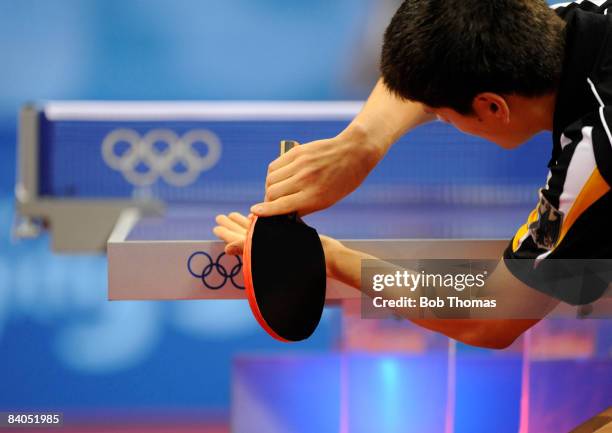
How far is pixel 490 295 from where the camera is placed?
1.41 metres

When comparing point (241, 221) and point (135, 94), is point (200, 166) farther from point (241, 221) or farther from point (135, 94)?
point (241, 221)

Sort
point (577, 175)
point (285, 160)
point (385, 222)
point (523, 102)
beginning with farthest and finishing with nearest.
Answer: point (385, 222) → point (285, 160) → point (523, 102) → point (577, 175)

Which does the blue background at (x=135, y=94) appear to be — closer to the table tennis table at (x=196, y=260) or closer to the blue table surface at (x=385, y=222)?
the blue table surface at (x=385, y=222)

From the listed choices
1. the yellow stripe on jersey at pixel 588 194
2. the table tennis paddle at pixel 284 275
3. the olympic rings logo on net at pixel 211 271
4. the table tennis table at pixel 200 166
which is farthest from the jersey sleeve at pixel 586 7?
the table tennis table at pixel 200 166

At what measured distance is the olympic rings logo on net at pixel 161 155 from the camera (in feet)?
11.0

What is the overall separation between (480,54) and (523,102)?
0.36 feet

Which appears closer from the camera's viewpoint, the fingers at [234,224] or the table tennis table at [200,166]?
the fingers at [234,224]

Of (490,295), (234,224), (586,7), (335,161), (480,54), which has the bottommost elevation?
(490,295)

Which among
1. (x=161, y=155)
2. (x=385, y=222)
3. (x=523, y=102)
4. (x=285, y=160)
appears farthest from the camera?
(x=161, y=155)

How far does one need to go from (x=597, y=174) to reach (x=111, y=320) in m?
2.50

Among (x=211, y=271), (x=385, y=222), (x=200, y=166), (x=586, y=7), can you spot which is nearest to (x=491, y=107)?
(x=586, y=7)

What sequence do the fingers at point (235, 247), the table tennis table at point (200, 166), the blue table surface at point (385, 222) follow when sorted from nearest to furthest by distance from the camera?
the fingers at point (235, 247)
the blue table surface at point (385, 222)
the table tennis table at point (200, 166)

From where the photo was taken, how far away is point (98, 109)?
128 inches

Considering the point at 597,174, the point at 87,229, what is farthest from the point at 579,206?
the point at 87,229
